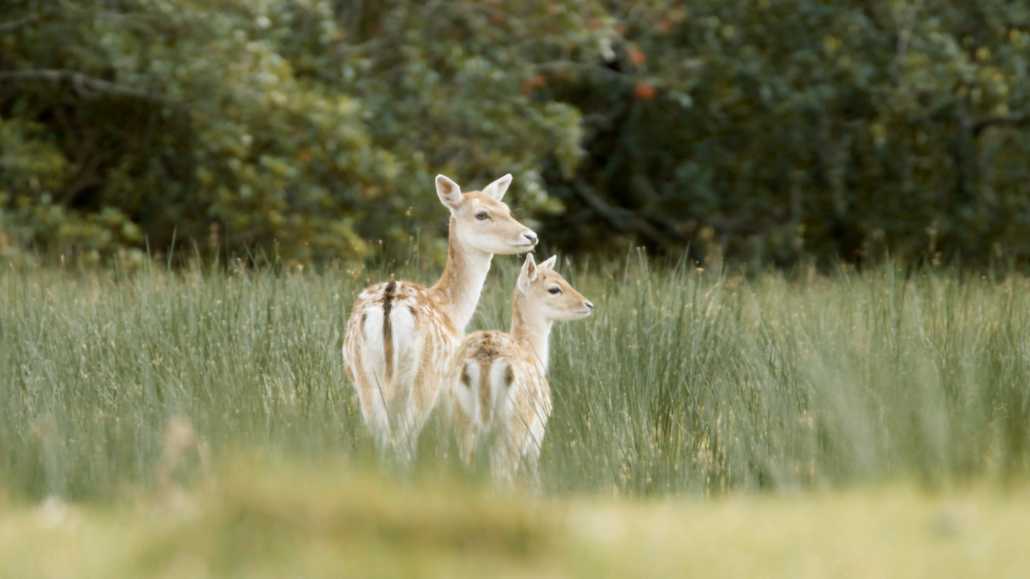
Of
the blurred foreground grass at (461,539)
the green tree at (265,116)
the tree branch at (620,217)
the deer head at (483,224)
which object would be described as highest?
the blurred foreground grass at (461,539)

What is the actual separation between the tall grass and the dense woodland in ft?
7.73

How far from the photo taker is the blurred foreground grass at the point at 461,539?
→ 210 centimetres

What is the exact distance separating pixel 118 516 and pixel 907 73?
1448 centimetres

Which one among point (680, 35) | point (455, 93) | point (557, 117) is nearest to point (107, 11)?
point (455, 93)

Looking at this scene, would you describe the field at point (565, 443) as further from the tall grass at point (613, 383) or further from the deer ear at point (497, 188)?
the deer ear at point (497, 188)

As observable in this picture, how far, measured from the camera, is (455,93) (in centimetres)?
1427

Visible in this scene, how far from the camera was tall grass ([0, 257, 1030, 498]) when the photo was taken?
3938 millimetres

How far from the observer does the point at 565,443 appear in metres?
4.69

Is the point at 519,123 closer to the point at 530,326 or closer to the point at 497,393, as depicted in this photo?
the point at 530,326

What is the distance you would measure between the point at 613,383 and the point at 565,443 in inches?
45.3

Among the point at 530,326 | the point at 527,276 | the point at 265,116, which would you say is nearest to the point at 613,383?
the point at 530,326

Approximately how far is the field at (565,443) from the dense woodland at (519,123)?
2.64 m

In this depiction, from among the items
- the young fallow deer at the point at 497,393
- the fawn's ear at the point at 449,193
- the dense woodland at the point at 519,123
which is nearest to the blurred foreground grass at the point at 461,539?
the young fallow deer at the point at 497,393

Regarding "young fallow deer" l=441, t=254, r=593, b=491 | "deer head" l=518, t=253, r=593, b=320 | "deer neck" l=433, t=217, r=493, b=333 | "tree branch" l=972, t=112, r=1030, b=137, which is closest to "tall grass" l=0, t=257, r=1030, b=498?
"young fallow deer" l=441, t=254, r=593, b=491
